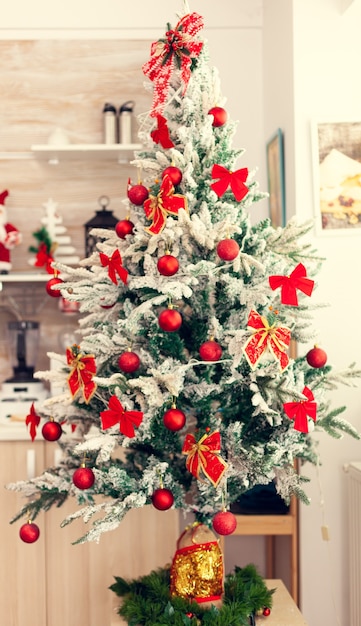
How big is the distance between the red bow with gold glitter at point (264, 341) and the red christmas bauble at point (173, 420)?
21cm

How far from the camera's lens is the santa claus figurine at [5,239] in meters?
2.96

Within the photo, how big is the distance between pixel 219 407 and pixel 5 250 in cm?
140

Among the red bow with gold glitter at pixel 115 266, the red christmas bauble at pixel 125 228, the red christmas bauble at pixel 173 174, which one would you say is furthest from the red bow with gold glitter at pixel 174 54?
the red bow with gold glitter at pixel 115 266

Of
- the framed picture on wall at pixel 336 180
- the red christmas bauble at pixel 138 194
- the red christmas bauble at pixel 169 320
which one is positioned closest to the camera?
the red christmas bauble at pixel 169 320

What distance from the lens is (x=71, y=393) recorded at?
1944 millimetres

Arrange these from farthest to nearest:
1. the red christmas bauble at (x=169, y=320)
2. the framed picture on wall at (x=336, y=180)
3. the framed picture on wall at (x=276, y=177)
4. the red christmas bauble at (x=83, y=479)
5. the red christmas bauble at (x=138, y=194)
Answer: the framed picture on wall at (x=276, y=177), the framed picture on wall at (x=336, y=180), the red christmas bauble at (x=138, y=194), the red christmas bauble at (x=83, y=479), the red christmas bauble at (x=169, y=320)

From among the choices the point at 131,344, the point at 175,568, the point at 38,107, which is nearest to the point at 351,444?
the point at 175,568

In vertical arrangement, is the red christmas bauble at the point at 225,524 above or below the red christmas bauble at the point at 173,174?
Result: below

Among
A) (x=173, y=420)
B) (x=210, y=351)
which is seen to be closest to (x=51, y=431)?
(x=173, y=420)

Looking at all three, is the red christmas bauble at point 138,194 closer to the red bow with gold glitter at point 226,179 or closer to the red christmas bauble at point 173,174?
the red christmas bauble at point 173,174

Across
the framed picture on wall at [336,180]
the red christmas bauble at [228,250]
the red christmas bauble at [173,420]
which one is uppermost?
the framed picture on wall at [336,180]

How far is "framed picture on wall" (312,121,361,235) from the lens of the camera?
260 centimetres

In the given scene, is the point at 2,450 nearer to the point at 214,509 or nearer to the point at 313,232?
the point at 214,509

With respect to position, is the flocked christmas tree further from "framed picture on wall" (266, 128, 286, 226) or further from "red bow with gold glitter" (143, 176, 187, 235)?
"framed picture on wall" (266, 128, 286, 226)
